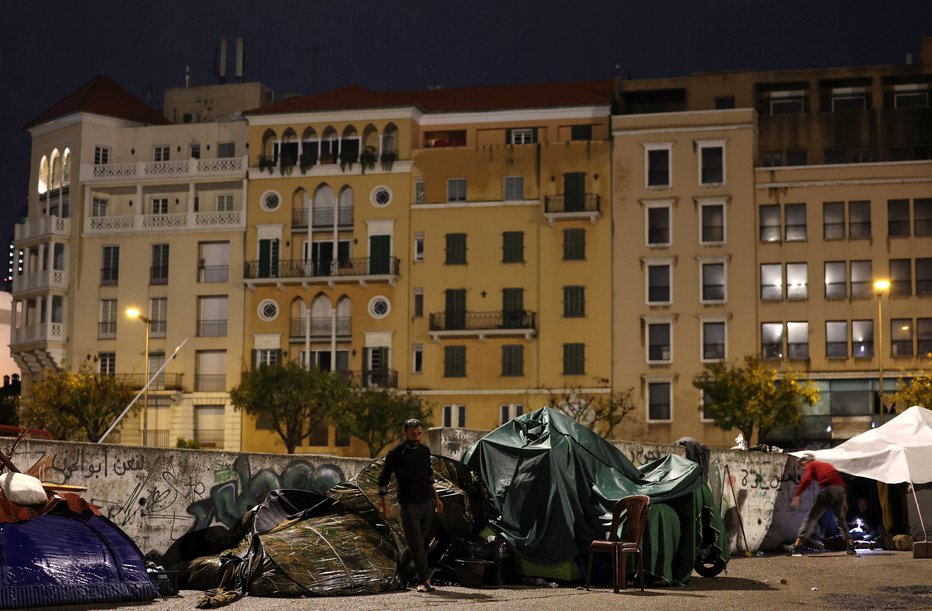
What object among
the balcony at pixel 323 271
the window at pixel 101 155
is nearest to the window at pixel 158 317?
the balcony at pixel 323 271

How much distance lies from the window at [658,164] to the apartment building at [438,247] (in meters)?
2.02

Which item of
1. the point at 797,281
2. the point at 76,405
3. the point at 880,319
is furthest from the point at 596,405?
the point at 76,405

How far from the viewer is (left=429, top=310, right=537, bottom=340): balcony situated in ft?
235

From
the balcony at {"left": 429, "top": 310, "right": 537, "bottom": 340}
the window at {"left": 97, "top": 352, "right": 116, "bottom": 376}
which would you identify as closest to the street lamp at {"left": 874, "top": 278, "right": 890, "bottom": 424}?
the balcony at {"left": 429, "top": 310, "right": 537, "bottom": 340}

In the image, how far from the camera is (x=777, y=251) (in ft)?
229

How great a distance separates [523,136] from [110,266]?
879 inches

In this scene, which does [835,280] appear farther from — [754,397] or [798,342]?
[754,397]

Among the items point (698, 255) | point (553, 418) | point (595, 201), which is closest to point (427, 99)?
point (595, 201)

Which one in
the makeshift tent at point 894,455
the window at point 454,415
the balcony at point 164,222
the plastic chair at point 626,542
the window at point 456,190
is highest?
the window at point 456,190

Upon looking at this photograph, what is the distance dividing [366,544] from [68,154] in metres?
68.1

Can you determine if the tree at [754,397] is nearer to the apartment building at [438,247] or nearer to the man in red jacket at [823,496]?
the apartment building at [438,247]

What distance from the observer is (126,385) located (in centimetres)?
7212

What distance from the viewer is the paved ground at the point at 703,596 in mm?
15094

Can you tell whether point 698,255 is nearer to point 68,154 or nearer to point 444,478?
point 68,154
